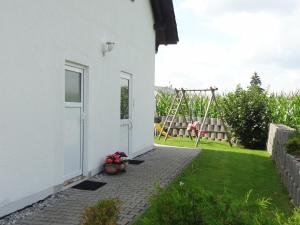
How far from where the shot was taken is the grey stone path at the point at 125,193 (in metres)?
5.38

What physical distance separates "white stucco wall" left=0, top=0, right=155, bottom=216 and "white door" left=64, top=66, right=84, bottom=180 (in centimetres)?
20

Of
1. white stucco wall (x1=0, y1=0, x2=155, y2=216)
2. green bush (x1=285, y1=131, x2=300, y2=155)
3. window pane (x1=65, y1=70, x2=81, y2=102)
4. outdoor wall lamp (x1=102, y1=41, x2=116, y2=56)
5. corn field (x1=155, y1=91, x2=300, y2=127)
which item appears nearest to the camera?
white stucco wall (x1=0, y1=0, x2=155, y2=216)

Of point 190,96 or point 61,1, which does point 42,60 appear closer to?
point 61,1

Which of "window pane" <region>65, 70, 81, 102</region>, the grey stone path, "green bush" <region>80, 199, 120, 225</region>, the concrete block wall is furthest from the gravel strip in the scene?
the concrete block wall

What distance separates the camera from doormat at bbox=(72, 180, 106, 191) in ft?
23.5

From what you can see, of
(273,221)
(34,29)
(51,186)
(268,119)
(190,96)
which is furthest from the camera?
(190,96)

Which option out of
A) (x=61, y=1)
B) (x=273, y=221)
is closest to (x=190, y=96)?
(x=61, y=1)

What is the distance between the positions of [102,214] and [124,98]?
7.43 m

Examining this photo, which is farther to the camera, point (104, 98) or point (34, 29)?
point (104, 98)

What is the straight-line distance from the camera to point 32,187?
593cm

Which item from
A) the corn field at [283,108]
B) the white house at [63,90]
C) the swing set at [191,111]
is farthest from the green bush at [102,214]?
the corn field at [283,108]

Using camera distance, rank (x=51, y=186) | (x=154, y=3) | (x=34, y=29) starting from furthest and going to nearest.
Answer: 1. (x=154, y=3)
2. (x=51, y=186)
3. (x=34, y=29)

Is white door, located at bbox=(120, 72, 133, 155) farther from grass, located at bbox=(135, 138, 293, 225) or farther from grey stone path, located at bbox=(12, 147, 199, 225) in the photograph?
grass, located at bbox=(135, 138, 293, 225)

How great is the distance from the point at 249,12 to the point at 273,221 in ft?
32.7
